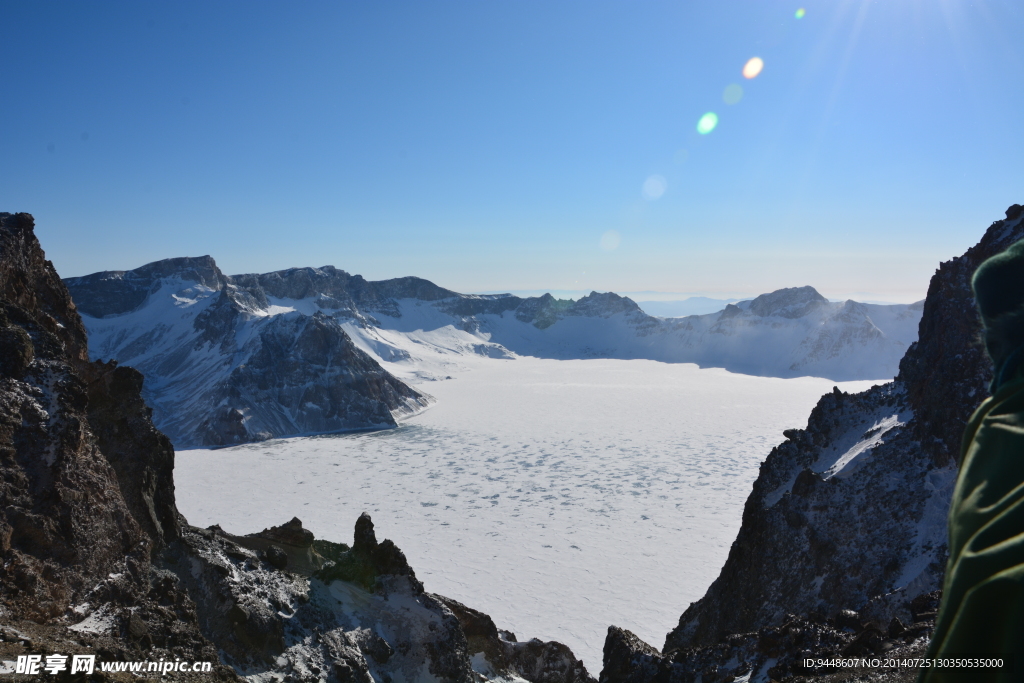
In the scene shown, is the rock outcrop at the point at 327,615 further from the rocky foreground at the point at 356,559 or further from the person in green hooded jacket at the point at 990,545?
the person in green hooded jacket at the point at 990,545

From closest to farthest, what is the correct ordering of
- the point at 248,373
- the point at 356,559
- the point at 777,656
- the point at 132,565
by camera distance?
the point at 132,565, the point at 777,656, the point at 356,559, the point at 248,373

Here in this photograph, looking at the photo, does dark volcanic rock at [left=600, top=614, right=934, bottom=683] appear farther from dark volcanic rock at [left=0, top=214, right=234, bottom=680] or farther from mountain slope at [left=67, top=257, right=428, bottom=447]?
mountain slope at [left=67, top=257, right=428, bottom=447]

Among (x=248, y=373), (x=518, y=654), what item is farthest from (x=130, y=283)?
(x=518, y=654)

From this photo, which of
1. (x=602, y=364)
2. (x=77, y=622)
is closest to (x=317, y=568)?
(x=77, y=622)

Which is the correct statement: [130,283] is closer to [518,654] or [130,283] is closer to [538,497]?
[538,497]

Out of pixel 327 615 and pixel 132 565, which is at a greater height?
pixel 132 565

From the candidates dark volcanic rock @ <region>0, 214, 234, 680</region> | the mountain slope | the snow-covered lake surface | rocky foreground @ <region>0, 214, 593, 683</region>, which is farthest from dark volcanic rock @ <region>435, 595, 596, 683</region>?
the mountain slope
